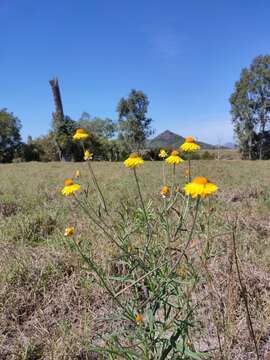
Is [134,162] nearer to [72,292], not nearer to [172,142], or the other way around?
[172,142]

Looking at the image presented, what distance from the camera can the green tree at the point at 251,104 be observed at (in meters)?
30.1

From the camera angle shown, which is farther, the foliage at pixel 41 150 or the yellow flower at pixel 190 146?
the foliage at pixel 41 150

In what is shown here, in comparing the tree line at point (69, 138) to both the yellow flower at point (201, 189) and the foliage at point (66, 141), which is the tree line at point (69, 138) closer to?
the foliage at point (66, 141)

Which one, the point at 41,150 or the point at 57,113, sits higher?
the point at 57,113

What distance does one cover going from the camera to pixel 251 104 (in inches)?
1189

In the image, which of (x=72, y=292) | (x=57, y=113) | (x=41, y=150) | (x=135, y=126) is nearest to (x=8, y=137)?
(x=41, y=150)

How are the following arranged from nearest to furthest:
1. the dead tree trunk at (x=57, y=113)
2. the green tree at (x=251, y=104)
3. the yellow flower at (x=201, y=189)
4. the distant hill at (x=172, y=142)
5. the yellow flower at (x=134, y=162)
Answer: the yellow flower at (x=201, y=189), the yellow flower at (x=134, y=162), the distant hill at (x=172, y=142), the dead tree trunk at (x=57, y=113), the green tree at (x=251, y=104)

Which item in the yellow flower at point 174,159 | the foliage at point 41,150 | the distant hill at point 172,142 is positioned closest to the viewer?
the yellow flower at point 174,159

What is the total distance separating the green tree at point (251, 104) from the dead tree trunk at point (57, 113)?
670 inches

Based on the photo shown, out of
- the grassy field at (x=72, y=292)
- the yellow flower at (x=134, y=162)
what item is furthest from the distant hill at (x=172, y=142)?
the grassy field at (x=72, y=292)

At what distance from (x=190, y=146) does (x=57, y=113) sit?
1858cm

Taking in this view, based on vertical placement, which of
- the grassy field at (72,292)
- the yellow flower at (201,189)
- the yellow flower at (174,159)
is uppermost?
the yellow flower at (174,159)

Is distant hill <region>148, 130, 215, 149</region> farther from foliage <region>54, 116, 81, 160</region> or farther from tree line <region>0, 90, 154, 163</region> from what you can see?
foliage <region>54, 116, 81, 160</region>

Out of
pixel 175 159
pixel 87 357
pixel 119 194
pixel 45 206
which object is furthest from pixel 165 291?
pixel 119 194
